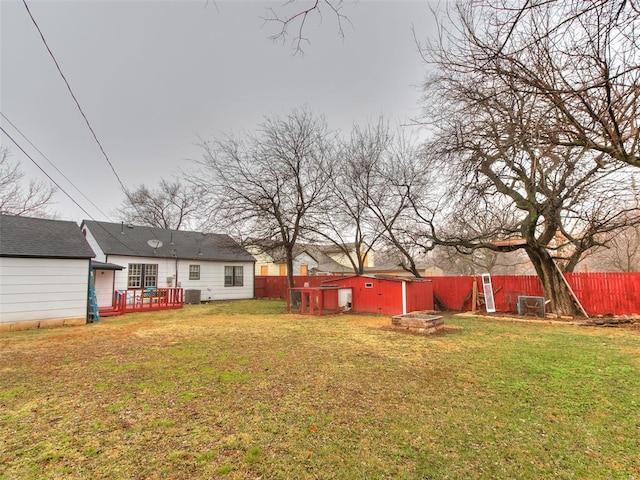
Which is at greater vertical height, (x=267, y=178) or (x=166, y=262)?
(x=267, y=178)

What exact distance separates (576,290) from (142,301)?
18.3 metres

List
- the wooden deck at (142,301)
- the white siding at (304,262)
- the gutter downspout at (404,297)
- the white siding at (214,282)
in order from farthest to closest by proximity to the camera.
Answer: the white siding at (304,262) → the white siding at (214,282) → the wooden deck at (142,301) → the gutter downspout at (404,297)

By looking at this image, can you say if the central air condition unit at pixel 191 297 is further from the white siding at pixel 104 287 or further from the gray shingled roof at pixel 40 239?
the gray shingled roof at pixel 40 239

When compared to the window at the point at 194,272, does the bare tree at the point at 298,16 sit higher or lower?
higher

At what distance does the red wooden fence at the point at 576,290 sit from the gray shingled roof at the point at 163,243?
620 centimetres

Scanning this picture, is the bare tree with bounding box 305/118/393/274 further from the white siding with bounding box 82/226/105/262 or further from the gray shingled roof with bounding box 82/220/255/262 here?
the white siding with bounding box 82/226/105/262

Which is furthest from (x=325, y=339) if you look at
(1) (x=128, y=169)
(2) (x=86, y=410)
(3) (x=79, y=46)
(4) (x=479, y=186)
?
(1) (x=128, y=169)

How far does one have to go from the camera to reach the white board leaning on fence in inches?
511

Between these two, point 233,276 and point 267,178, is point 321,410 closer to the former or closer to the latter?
point 267,178

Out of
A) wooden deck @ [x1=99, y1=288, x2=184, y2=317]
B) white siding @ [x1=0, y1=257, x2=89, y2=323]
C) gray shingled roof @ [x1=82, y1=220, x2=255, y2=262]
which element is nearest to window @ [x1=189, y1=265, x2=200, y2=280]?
gray shingled roof @ [x1=82, y1=220, x2=255, y2=262]

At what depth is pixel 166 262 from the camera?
17922 mm

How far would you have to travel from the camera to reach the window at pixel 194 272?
1877 centimetres

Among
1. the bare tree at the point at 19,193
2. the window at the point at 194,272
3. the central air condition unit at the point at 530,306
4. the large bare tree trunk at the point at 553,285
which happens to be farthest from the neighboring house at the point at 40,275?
the large bare tree trunk at the point at 553,285

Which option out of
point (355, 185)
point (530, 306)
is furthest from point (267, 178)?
point (530, 306)
